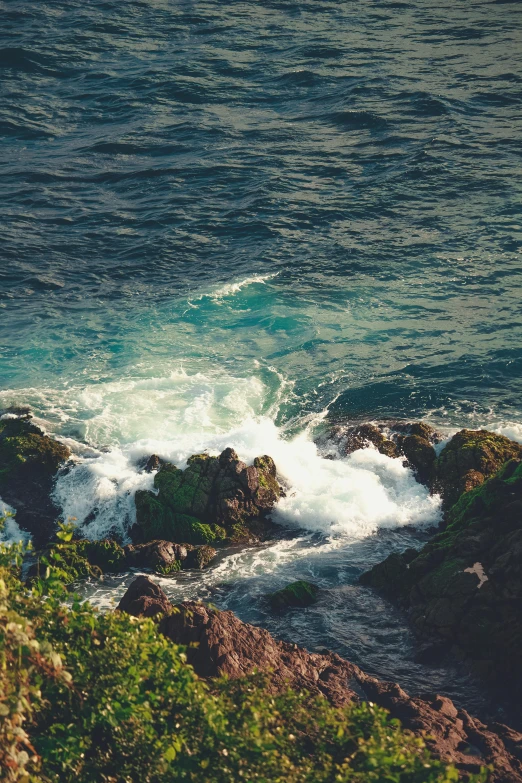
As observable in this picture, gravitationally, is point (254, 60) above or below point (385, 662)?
above

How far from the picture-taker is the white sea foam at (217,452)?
81.6 feet

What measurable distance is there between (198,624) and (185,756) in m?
5.94

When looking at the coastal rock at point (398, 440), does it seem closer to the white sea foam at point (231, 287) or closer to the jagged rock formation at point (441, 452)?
the jagged rock formation at point (441, 452)

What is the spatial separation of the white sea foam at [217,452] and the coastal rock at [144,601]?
6.77 m

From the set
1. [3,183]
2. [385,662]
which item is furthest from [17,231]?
[385,662]

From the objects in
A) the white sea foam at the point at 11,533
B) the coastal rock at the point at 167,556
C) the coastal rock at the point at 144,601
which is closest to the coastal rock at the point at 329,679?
the coastal rock at the point at 144,601

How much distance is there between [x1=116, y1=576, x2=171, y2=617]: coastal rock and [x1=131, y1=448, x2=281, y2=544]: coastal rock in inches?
224

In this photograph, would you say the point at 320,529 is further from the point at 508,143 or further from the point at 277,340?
the point at 508,143

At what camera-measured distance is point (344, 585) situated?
21375 millimetres

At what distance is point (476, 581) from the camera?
18734 millimetres

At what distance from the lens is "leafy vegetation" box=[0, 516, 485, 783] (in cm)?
1013

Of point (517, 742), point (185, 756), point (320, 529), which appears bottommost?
point (320, 529)

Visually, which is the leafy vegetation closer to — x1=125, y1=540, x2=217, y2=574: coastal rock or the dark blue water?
x1=125, y1=540, x2=217, y2=574: coastal rock

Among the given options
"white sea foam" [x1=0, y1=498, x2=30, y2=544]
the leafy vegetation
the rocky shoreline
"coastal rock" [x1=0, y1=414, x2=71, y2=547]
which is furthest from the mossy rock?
the leafy vegetation
